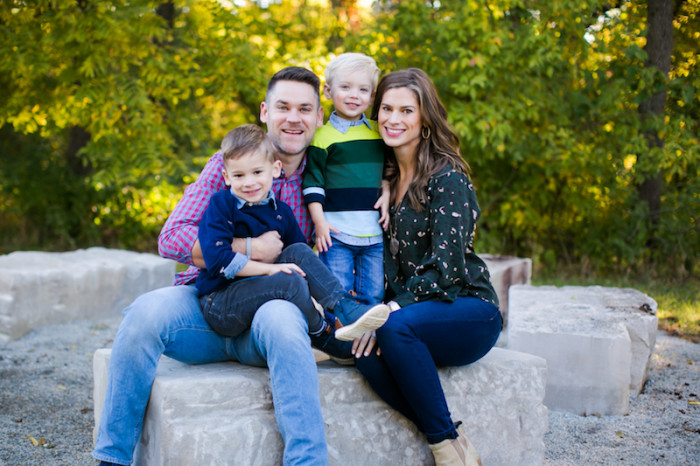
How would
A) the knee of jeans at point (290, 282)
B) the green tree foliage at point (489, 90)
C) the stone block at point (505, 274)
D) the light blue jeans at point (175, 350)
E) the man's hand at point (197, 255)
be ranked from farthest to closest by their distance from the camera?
the green tree foliage at point (489, 90) < the stone block at point (505, 274) < the man's hand at point (197, 255) < the knee of jeans at point (290, 282) < the light blue jeans at point (175, 350)

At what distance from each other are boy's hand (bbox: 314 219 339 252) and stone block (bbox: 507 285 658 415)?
1432mm

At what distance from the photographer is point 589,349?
11.4 feet

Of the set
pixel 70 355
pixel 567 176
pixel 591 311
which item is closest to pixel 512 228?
pixel 567 176

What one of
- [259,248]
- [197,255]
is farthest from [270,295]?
[197,255]

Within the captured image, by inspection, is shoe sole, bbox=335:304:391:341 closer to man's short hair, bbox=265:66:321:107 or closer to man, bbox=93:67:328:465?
man, bbox=93:67:328:465

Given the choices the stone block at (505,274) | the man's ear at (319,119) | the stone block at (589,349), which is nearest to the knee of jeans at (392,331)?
the man's ear at (319,119)

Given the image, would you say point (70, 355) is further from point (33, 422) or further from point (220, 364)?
point (220, 364)

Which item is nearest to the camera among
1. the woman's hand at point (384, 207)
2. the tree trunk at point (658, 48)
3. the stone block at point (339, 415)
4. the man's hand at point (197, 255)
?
the stone block at point (339, 415)

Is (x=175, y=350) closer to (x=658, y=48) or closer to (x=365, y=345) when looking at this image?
(x=365, y=345)

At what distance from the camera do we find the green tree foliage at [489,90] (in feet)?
20.5

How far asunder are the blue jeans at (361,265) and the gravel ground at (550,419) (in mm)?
1109

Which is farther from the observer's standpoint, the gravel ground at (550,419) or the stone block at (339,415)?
the gravel ground at (550,419)

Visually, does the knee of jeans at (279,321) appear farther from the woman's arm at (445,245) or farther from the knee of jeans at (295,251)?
the woman's arm at (445,245)

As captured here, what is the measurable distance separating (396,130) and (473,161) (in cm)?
496
